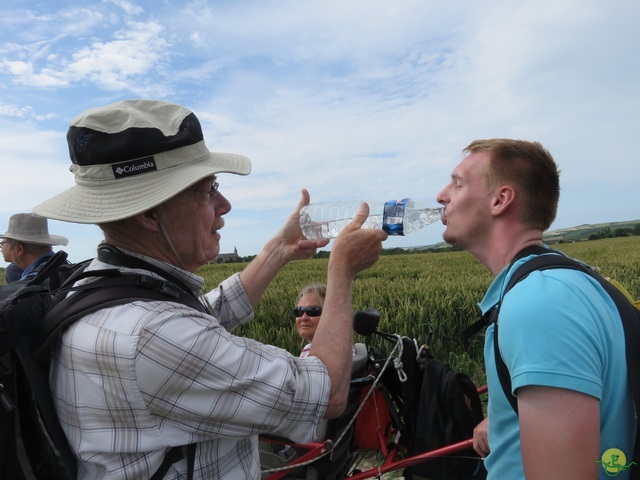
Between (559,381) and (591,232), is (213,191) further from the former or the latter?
(591,232)

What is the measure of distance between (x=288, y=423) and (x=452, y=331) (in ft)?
21.9

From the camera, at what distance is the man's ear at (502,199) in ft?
6.41

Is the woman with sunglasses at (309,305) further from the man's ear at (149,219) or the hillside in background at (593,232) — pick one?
the hillside in background at (593,232)

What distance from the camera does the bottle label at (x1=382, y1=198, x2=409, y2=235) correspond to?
7.90ft

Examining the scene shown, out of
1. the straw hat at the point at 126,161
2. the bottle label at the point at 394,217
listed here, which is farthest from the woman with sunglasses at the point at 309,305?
the straw hat at the point at 126,161

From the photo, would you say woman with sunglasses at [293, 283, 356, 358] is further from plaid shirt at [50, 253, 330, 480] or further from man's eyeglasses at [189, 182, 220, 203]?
plaid shirt at [50, 253, 330, 480]


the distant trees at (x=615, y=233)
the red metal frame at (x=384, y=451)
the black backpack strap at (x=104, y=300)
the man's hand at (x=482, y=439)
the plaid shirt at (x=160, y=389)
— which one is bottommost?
the distant trees at (x=615, y=233)

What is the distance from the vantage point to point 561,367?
4.35 feet

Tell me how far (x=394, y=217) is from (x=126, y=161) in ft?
4.28

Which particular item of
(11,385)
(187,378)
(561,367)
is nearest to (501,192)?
(561,367)

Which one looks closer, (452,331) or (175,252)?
(175,252)

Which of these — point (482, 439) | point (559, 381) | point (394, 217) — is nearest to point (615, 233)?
point (482, 439)

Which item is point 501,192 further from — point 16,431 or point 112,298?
point 16,431

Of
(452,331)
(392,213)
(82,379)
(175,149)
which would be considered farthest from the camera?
(452,331)
